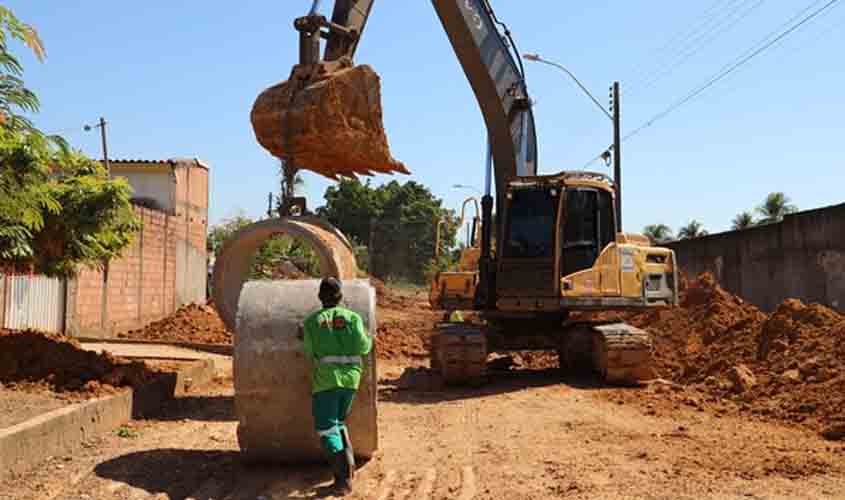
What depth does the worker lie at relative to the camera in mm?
6074

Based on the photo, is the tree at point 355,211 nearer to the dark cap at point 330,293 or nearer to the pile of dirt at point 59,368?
the pile of dirt at point 59,368

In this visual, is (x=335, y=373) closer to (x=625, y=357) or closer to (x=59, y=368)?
(x=59, y=368)

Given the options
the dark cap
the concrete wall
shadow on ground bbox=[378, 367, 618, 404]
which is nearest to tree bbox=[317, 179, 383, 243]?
the concrete wall

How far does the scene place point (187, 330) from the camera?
20.0 m

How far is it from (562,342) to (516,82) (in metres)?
4.26

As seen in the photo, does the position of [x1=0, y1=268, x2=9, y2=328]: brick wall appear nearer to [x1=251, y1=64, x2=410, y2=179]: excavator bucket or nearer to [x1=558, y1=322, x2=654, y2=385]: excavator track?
[x1=251, y1=64, x2=410, y2=179]: excavator bucket

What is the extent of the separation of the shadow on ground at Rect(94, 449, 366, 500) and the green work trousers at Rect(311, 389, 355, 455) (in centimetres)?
37

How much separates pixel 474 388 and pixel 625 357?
2.17 metres

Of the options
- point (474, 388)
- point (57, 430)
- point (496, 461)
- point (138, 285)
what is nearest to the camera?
point (57, 430)

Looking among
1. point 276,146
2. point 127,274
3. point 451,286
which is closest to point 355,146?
point 276,146

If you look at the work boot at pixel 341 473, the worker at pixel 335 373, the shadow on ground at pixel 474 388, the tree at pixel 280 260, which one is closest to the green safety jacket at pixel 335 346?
the worker at pixel 335 373

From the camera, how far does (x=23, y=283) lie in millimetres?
14508

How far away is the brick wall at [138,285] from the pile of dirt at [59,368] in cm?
447

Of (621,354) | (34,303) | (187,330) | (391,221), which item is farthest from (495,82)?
(391,221)
